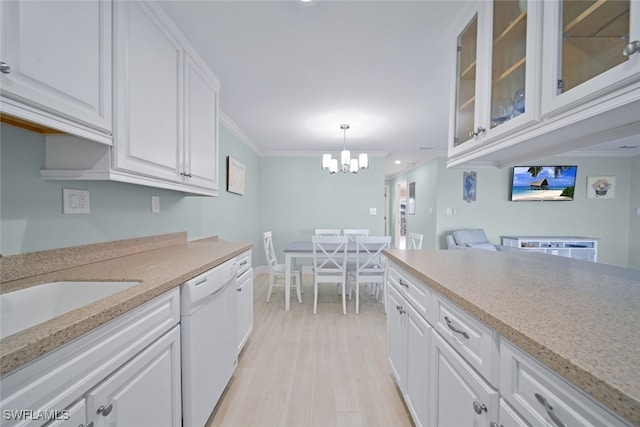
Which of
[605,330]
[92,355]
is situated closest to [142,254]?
[92,355]

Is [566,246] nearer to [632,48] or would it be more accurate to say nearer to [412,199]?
[412,199]

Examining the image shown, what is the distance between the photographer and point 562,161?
480 centimetres

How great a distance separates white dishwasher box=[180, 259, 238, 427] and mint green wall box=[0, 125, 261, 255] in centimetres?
64

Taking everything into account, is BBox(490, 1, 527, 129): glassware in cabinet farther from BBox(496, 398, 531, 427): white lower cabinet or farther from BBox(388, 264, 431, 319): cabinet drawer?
BBox(496, 398, 531, 427): white lower cabinet

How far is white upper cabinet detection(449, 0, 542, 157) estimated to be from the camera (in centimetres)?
98

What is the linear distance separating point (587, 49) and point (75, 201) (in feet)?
7.15

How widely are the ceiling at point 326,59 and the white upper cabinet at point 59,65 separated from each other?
647 millimetres

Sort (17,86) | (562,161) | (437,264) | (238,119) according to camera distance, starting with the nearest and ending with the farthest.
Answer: (17,86) → (437,264) → (238,119) → (562,161)

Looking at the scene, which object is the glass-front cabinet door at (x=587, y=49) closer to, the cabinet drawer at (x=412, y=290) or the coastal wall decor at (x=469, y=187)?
the cabinet drawer at (x=412, y=290)

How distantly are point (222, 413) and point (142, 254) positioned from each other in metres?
1.09

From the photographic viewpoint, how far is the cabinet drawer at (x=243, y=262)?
1.87m

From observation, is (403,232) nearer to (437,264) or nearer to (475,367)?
(437,264)

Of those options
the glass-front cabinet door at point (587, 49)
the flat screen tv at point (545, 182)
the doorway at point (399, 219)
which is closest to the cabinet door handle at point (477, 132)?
the glass-front cabinet door at point (587, 49)

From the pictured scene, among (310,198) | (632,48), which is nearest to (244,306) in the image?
(632,48)
